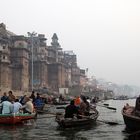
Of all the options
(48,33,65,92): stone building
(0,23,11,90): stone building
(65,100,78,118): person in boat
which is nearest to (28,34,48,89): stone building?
(48,33,65,92): stone building

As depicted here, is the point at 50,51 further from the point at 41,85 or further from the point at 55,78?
the point at 41,85

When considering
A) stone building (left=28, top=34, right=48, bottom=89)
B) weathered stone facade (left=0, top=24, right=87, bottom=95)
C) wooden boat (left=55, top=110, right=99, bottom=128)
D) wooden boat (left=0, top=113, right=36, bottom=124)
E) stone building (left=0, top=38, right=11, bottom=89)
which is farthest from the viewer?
stone building (left=28, top=34, right=48, bottom=89)

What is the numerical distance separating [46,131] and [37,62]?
92.0m

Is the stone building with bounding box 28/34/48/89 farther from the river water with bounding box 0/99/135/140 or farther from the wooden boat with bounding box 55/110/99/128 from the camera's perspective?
the wooden boat with bounding box 55/110/99/128

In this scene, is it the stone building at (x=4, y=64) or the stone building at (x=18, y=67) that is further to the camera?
the stone building at (x=18, y=67)

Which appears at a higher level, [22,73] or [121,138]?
[22,73]

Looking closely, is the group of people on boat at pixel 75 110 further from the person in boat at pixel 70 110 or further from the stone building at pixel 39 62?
the stone building at pixel 39 62

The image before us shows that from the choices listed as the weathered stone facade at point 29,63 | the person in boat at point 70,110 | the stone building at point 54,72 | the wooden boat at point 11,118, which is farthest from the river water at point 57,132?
the stone building at point 54,72

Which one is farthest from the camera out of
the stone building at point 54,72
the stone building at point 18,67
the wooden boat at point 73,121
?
the stone building at point 54,72

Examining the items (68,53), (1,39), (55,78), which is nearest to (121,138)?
(1,39)

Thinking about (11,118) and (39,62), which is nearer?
(11,118)

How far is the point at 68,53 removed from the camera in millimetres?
178000

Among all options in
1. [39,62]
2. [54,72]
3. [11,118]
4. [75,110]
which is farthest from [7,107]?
[54,72]

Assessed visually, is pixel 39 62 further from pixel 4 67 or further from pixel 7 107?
pixel 7 107
